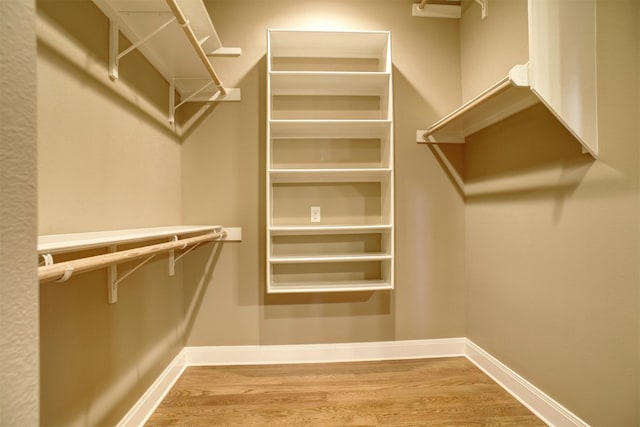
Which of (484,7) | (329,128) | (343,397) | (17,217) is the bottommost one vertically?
(343,397)

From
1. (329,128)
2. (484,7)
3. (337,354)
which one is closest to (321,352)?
(337,354)

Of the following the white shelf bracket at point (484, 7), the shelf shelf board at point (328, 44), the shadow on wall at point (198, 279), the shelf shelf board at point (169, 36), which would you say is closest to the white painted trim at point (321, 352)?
the shadow on wall at point (198, 279)

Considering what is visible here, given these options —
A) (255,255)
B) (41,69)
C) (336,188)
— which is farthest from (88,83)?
(336,188)

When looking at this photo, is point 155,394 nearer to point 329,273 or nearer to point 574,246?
point 329,273

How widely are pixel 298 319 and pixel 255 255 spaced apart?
556mm

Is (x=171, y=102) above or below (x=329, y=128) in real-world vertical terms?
above

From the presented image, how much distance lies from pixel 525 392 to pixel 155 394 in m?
2.05

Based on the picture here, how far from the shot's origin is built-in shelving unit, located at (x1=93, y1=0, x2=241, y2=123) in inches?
47.4

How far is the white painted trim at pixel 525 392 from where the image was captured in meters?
1.37

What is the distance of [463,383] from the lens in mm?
1762

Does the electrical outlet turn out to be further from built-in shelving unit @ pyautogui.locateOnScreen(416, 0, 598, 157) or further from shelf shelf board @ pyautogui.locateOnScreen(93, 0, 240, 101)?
built-in shelving unit @ pyautogui.locateOnScreen(416, 0, 598, 157)

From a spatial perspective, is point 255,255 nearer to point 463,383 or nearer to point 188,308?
point 188,308

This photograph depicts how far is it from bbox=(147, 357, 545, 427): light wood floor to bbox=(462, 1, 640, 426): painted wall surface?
294 mm

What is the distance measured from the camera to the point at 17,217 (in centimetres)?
31
